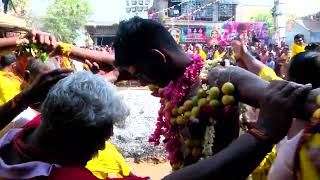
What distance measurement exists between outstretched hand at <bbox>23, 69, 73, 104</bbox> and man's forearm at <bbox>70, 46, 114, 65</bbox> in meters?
0.87

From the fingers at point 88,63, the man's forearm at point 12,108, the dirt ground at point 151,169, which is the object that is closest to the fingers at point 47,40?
the fingers at point 88,63

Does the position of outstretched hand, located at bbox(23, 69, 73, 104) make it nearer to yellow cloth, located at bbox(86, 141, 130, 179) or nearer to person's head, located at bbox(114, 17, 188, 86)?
person's head, located at bbox(114, 17, 188, 86)

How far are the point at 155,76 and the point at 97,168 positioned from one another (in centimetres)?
78

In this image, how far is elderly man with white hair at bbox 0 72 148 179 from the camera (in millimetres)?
1780

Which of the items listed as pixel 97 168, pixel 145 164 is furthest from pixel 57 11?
pixel 97 168

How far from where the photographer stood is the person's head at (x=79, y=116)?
178 centimetres

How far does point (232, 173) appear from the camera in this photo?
5.22 ft

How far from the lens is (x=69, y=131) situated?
181 centimetres

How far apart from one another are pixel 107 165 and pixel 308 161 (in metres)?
1.88

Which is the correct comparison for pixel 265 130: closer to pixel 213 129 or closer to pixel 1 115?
pixel 213 129

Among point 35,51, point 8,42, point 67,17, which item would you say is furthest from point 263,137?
point 67,17

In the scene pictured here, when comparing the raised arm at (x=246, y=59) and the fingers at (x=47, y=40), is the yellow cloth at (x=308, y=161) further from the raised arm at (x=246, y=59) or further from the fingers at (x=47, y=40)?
the raised arm at (x=246, y=59)

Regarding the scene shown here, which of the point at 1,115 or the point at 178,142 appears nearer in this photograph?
the point at 1,115

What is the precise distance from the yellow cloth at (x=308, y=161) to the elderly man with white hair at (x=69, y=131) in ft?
2.37
